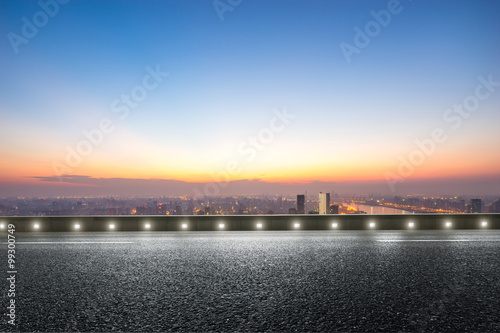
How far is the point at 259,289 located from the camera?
455cm

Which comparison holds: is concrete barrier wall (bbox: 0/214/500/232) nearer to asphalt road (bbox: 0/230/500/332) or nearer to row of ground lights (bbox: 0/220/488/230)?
row of ground lights (bbox: 0/220/488/230)

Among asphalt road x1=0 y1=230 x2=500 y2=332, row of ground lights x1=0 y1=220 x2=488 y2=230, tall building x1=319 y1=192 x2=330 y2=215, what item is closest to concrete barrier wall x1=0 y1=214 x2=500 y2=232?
row of ground lights x1=0 y1=220 x2=488 y2=230

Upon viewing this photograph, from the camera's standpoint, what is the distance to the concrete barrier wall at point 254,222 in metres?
12.6

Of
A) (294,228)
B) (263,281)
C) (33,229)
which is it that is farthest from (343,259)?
(33,229)

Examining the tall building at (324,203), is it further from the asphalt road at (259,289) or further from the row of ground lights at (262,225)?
the asphalt road at (259,289)

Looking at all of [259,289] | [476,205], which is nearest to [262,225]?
[259,289]

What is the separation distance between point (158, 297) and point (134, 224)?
9155 millimetres

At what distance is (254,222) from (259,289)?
812 cm

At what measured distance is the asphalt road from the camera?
3.39 m

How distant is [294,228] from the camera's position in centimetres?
1276

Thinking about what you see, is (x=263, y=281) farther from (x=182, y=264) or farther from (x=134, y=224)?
(x=134, y=224)

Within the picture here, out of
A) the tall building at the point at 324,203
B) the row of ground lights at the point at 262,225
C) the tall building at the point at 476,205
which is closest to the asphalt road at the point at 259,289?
the row of ground lights at the point at 262,225

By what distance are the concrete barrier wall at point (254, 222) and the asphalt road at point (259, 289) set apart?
4446 millimetres

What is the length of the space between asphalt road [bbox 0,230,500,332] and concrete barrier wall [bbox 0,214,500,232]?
→ 4446 millimetres
